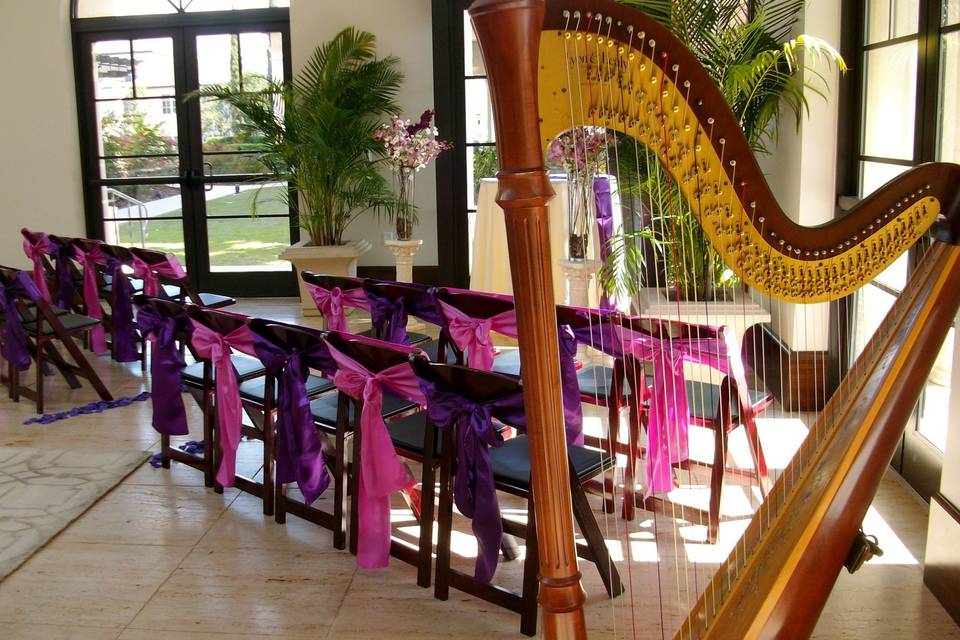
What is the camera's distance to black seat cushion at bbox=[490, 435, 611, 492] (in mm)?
2898

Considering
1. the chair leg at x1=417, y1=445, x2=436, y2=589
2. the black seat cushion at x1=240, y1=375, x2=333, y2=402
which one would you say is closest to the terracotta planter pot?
the black seat cushion at x1=240, y1=375, x2=333, y2=402

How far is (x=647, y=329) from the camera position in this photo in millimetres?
3459

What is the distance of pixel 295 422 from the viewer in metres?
3.52

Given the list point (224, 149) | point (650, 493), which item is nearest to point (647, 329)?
point (650, 493)

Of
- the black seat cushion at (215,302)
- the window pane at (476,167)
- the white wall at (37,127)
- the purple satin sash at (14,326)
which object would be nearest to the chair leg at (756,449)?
the black seat cushion at (215,302)

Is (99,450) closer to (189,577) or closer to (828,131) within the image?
(189,577)

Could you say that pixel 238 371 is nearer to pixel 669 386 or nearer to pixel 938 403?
pixel 669 386

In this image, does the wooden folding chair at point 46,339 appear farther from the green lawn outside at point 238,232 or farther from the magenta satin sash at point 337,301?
the green lawn outside at point 238,232

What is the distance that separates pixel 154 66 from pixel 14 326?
12.2 ft

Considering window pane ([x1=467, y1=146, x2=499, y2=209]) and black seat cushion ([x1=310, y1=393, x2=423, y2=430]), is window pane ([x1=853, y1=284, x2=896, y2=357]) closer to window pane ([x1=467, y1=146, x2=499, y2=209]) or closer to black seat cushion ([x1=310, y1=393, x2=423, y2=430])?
black seat cushion ([x1=310, y1=393, x2=423, y2=430])

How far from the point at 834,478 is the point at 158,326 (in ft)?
9.85

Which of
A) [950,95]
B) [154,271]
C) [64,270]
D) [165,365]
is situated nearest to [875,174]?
[950,95]

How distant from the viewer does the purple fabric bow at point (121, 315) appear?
584 cm

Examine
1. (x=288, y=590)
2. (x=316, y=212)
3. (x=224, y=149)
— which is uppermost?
(x=224, y=149)
